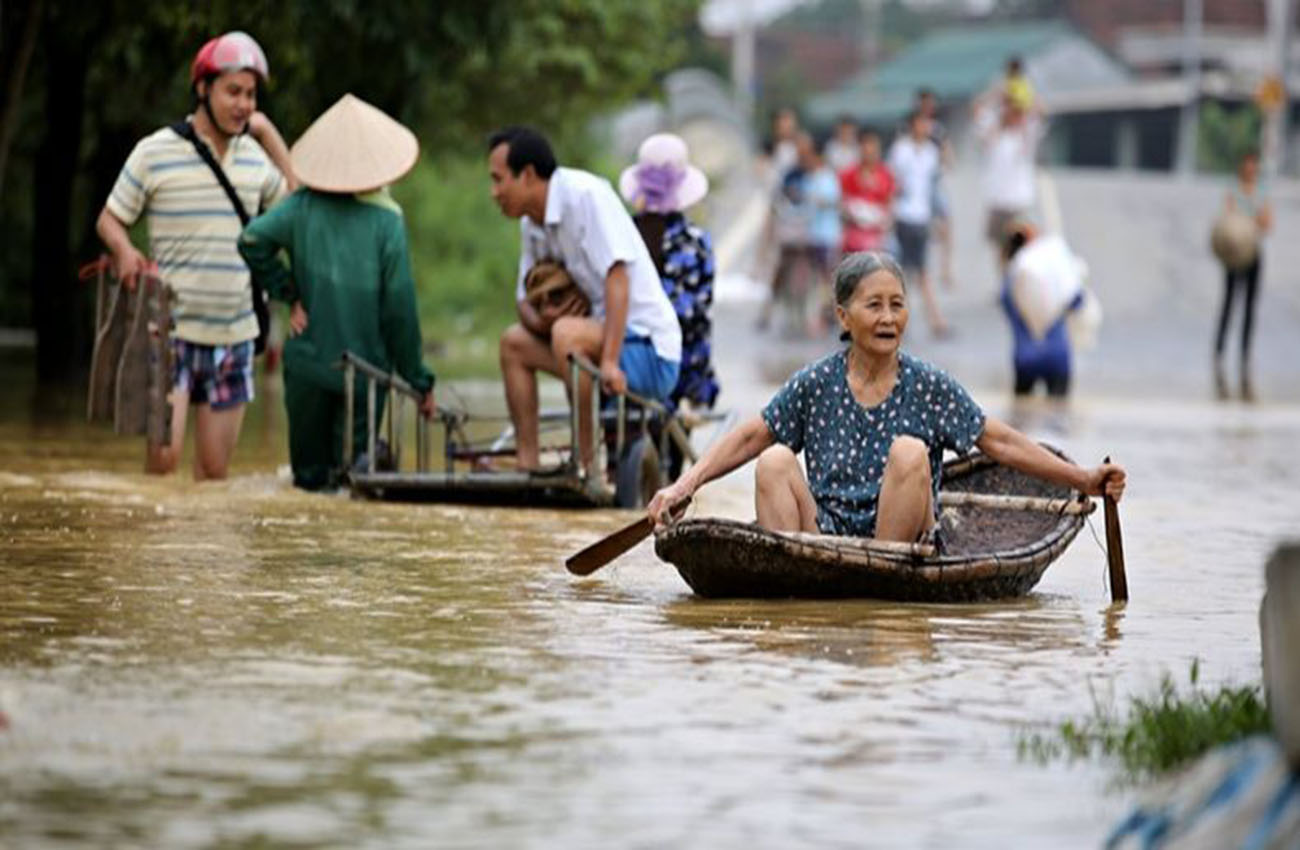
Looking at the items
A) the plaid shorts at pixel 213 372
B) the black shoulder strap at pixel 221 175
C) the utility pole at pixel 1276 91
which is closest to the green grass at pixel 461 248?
the utility pole at pixel 1276 91

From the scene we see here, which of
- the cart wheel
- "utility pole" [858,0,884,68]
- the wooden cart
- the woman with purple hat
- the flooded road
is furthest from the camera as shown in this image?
"utility pole" [858,0,884,68]

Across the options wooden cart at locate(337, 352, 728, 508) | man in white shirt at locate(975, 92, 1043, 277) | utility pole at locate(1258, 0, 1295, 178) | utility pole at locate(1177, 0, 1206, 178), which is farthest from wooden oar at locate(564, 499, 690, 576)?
utility pole at locate(1177, 0, 1206, 178)

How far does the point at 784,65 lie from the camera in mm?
110875

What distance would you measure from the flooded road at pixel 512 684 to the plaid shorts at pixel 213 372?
750mm

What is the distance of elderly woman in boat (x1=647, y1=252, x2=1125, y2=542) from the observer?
34.7ft

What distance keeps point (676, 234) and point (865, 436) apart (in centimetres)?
496

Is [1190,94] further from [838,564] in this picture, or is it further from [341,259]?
[838,564]

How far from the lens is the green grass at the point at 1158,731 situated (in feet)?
24.0

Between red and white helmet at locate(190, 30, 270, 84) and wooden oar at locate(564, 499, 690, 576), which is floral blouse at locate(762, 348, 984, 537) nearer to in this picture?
wooden oar at locate(564, 499, 690, 576)

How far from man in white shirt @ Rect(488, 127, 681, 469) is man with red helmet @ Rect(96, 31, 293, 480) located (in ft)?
3.67

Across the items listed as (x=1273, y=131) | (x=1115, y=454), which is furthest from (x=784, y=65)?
(x=1115, y=454)

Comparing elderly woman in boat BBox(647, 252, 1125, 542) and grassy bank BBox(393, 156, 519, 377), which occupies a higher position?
grassy bank BBox(393, 156, 519, 377)

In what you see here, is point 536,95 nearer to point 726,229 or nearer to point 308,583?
point 726,229

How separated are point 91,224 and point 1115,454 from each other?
35.2 ft
